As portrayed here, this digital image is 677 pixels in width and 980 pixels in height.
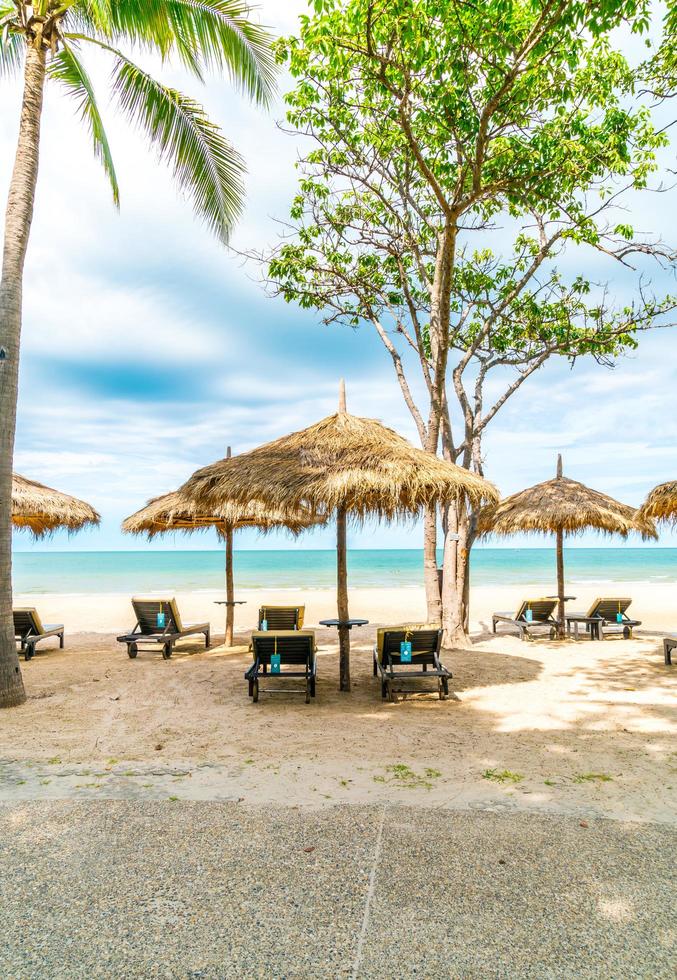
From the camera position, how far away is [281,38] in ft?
24.3

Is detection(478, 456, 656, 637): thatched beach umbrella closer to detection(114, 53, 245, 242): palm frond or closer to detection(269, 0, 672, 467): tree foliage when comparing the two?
detection(269, 0, 672, 467): tree foliage

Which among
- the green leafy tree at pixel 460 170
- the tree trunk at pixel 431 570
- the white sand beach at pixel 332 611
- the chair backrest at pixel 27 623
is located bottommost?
the white sand beach at pixel 332 611

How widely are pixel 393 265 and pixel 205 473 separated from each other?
20.1ft

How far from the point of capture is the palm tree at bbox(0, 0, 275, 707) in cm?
577

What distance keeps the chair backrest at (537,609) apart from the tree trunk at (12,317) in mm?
8060

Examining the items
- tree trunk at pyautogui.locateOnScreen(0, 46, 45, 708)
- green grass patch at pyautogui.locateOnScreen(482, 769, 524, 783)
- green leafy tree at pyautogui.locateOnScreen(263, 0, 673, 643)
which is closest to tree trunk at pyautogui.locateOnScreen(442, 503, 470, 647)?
green leafy tree at pyautogui.locateOnScreen(263, 0, 673, 643)

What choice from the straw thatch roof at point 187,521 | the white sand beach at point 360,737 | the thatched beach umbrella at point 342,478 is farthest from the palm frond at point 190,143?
the white sand beach at point 360,737

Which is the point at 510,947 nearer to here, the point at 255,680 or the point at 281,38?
the point at 255,680

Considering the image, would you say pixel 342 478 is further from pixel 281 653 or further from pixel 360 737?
pixel 360 737

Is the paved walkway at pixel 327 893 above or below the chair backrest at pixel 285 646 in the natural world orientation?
below

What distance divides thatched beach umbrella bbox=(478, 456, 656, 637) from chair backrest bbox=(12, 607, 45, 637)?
25.0 feet

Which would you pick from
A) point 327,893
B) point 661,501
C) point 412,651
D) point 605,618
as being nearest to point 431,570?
point 412,651

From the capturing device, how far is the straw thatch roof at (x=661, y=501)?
319 inches

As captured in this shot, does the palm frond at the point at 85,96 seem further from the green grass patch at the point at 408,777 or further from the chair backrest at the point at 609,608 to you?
the chair backrest at the point at 609,608
